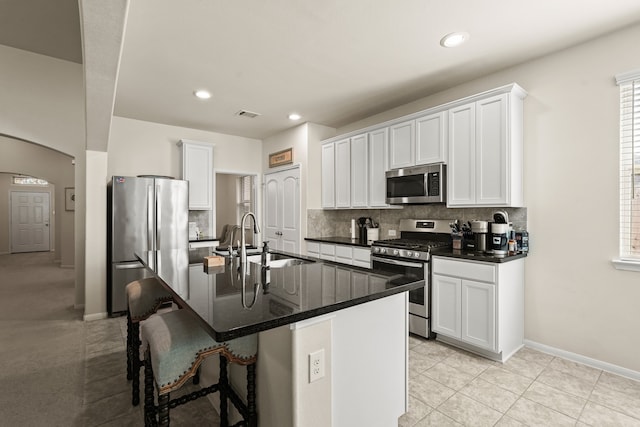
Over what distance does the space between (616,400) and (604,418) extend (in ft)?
0.99

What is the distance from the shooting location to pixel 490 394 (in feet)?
7.18

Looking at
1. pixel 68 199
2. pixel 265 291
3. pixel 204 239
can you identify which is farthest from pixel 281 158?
pixel 68 199

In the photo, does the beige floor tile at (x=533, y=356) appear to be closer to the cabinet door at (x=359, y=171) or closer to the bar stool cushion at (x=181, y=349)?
the cabinet door at (x=359, y=171)

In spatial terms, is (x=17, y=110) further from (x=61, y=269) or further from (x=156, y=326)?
(x=61, y=269)

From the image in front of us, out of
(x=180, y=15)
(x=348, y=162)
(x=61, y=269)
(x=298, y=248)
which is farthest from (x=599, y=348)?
(x=61, y=269)

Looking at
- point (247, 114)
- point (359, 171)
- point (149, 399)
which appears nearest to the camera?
point (149, 399)

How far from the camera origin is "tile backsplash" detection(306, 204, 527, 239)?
3.11 metres

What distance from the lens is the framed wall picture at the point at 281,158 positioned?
5.15 m

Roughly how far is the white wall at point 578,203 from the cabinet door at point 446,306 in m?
0.70

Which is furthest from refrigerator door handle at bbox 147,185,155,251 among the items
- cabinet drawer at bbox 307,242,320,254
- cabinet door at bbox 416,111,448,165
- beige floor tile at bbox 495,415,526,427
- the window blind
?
the window blind

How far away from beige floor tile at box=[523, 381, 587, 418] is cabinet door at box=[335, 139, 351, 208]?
282 cm

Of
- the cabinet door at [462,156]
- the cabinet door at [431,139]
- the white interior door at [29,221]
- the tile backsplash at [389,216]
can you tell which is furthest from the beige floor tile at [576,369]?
the white interior door at [29,221]

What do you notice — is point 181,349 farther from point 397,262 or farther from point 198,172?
point 198,172

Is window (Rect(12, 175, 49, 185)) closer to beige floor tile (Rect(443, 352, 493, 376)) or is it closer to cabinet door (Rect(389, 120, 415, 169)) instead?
cabinet door (Rect(389, 120, 415, 169))
